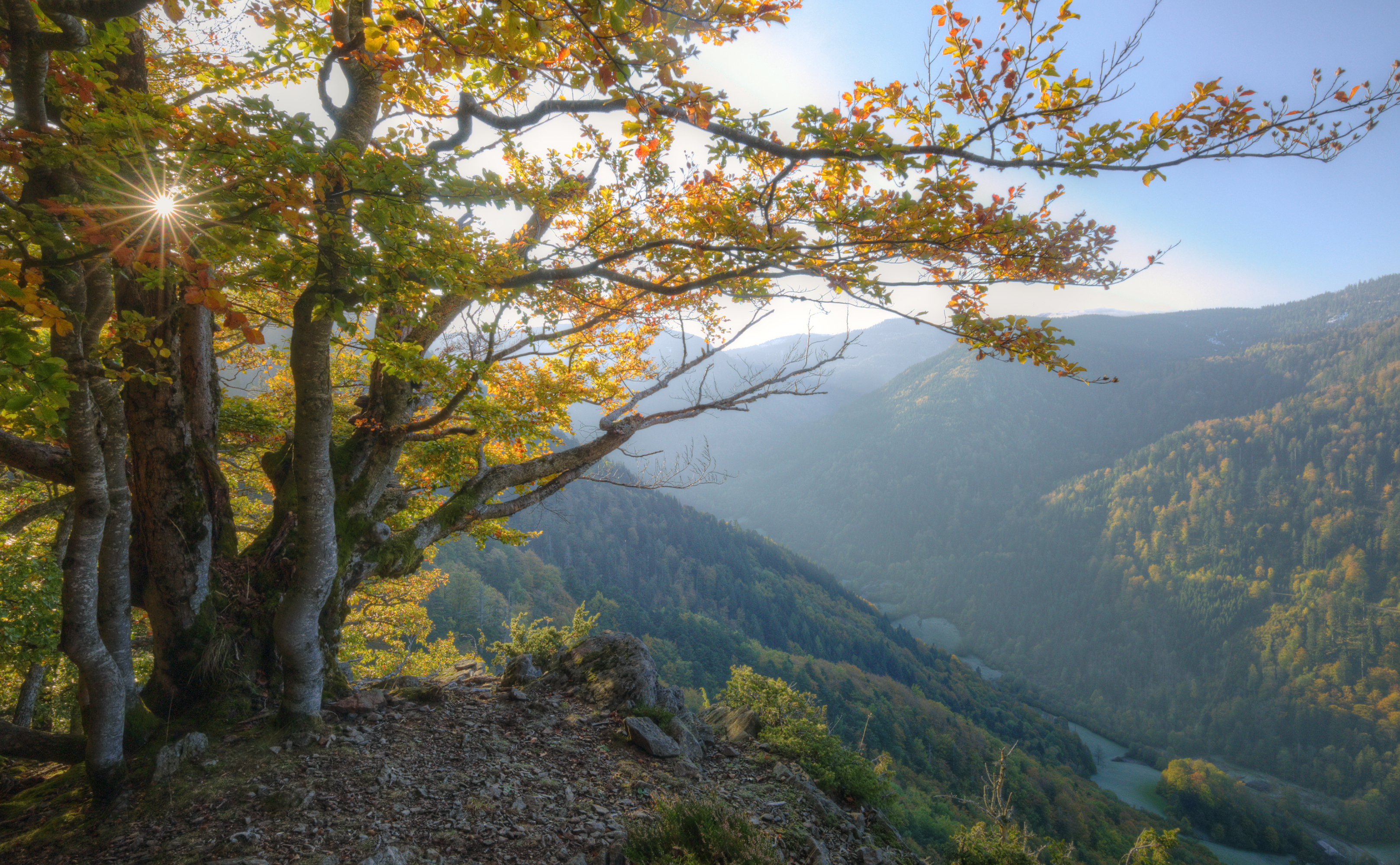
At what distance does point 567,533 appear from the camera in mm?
99438

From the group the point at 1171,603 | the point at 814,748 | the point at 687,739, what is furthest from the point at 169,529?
the point at 1171,603

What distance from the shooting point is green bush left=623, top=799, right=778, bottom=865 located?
4312 mm

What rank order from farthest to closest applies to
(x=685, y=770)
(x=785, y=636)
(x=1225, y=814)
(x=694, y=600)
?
(x=694, y=600) < (x=785, y=636) < (x=1225, y=814) < (x=685, y=770)

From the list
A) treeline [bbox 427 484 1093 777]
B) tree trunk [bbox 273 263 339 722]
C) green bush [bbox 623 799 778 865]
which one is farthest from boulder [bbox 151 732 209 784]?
treeline [bbox 427 484 1093 777]

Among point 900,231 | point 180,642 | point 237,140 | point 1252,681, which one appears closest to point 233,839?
point 180,642

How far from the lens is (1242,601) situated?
5994 inches

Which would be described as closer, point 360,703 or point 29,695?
point 360,703

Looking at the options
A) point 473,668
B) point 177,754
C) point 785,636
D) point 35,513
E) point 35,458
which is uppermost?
point 35,458

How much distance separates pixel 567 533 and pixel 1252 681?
169 meters

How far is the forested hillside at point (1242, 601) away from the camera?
118125 millimetres

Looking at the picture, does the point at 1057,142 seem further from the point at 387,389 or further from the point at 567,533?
the point at 567,533

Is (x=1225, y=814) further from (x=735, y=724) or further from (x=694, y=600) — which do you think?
(x=735, y=724)

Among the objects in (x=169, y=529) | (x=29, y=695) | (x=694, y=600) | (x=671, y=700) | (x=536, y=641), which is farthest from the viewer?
(x=694, y=600)

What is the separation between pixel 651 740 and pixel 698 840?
261cm
